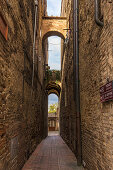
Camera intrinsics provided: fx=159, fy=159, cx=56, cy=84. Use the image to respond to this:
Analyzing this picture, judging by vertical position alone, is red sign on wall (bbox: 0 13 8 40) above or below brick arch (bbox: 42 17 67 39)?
below

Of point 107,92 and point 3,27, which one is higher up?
point 3,27

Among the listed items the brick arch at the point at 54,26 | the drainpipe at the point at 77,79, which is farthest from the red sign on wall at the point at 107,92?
the brick arch at the point at 54,26

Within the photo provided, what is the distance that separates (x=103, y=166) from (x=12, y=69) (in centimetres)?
308

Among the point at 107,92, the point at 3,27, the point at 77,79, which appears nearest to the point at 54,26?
the point at 77,79

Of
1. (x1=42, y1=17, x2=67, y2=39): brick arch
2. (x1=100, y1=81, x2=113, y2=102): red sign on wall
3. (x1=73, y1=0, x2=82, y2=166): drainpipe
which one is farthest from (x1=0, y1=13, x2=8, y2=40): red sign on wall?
(x1=42, y1=17, x2=67, y2=39): brick arch

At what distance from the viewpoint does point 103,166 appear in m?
3.36

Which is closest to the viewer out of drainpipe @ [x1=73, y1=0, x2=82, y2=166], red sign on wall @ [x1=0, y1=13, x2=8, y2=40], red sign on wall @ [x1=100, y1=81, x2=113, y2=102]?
red sign on wall @ [x1=100, y1=81, x2=113, y2=102]

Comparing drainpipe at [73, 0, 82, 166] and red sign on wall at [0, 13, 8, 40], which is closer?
red sign on wall at [0, 13, 8, 40]

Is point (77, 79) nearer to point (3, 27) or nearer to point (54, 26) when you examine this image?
point (3, 27)

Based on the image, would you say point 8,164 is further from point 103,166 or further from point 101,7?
point 101,7

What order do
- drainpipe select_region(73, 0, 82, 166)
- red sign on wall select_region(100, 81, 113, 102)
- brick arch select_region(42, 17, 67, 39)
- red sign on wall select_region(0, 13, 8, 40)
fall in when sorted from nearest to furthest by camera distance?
red sign on wall select_region(100, 81, 113, 102), red sign on wall select_region(0, 13, 8, 40), drainpipe select_region(73, 0, 82, 166), brick arch select_region(42, 17, 67, 39)

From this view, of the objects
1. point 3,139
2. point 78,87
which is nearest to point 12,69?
point 3,139

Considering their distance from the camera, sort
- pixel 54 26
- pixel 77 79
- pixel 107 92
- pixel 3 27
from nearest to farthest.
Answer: pixel 107 92 < pixel 3 27 < pixel 77 79 < pixel 54 26

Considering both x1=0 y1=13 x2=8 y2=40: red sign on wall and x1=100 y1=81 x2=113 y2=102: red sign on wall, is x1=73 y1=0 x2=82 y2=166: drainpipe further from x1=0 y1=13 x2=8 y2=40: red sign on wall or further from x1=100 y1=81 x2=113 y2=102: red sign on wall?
x1=0 y1=13 x2=8 y2=40: red sign on wall
